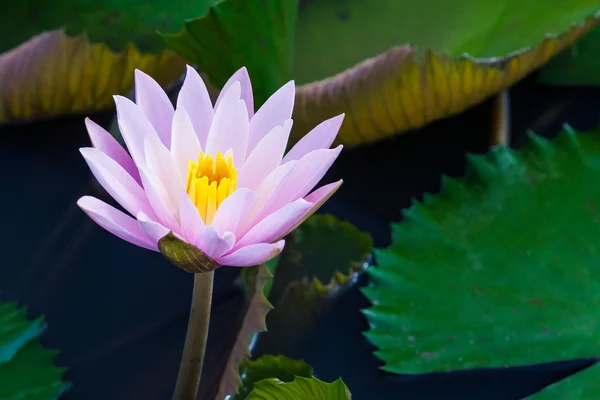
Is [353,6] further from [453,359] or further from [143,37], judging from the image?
[453,359]

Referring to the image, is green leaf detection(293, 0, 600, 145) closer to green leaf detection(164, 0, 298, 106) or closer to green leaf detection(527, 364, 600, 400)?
green leaf detection(164, 0, 298, 106)

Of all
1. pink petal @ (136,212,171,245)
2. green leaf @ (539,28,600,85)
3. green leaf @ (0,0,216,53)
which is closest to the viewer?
pink petal @ (136,212,171,245)

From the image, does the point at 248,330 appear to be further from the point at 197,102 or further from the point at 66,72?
the point at 66,72

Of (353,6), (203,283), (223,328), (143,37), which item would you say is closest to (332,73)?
(353,6)

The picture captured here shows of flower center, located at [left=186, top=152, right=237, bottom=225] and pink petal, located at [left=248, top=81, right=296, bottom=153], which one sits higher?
pink petal, located at [left=248, top=81, right=296, bottom=153]

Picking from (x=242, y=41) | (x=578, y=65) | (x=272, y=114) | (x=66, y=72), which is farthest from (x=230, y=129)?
(x=578, y=65)

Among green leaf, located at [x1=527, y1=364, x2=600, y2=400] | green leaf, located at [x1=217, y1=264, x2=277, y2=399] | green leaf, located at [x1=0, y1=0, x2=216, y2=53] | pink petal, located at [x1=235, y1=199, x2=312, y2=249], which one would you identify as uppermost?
green leaf, located at [x1=0, y1=0, x2=216, y2=53]

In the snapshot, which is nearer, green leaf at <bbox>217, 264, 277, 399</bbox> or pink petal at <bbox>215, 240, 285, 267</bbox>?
pink petal at <bbox>215, 240, 285, 267</bbox>

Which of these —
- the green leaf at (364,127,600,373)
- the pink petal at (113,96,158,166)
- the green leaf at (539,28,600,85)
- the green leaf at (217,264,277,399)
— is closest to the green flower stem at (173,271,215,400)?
the green leaf at (217,264,277,399)

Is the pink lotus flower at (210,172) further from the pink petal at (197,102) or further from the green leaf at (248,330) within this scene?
the green leaf at (248,330)
